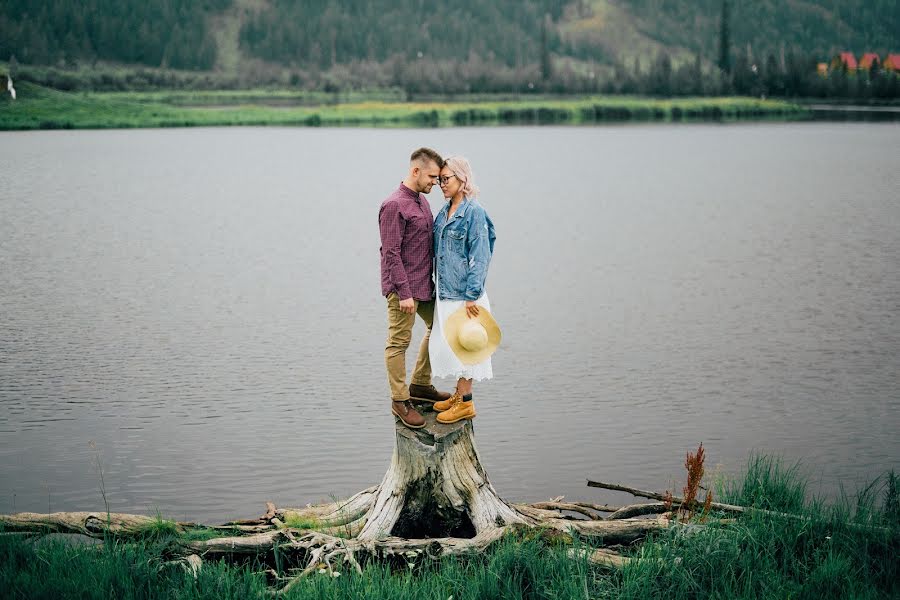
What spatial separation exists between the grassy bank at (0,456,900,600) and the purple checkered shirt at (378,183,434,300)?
6.57 ft

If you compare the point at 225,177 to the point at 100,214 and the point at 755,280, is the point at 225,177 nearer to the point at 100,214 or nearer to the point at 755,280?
the point at 100,214

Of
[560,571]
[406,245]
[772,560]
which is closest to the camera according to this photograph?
[560,571]

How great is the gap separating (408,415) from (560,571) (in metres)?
1.65

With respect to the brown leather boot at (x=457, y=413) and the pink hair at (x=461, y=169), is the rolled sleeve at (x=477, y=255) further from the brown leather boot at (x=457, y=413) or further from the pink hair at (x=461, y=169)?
the brown leather boot at (x=457, y=413)

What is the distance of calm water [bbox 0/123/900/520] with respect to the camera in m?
11.2

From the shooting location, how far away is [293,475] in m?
10.8

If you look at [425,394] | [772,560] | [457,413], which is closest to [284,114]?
[425,394]

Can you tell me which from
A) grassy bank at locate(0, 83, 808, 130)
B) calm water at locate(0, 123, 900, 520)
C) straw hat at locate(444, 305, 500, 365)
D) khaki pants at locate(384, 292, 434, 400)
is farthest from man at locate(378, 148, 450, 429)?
grassy bank at locate(0, 83, 808, 130)

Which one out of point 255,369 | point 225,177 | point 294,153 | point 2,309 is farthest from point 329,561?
point 294,153

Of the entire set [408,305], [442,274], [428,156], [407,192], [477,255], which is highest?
[428,156]

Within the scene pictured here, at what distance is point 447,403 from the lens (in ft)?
26.8

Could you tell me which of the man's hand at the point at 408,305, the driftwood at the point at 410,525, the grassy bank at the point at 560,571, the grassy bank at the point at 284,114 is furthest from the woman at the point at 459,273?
the grassy bank at the point at 284,114

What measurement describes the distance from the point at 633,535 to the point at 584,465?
3509mm

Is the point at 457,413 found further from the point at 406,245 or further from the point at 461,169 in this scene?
the point at 461,169
